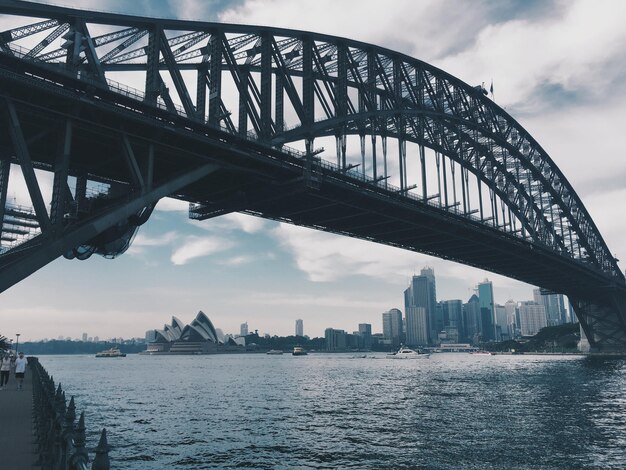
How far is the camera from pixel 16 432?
16719 mm

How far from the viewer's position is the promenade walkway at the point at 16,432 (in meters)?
13.2

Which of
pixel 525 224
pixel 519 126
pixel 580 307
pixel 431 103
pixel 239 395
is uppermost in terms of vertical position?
pixel 519 126

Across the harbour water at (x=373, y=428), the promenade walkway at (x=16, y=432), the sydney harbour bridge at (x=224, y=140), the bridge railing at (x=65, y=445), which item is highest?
the sydney harbour bridge at (x=224, y=140)

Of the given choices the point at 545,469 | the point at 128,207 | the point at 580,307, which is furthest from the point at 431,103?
the point at 580,307

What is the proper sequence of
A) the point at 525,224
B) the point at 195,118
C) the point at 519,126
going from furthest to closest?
the point at 519,126, the point at 525,224, the point at 195,118

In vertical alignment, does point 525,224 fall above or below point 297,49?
below

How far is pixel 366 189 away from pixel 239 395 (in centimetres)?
2390

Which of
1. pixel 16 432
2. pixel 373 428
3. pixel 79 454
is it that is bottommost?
pixel 373 428

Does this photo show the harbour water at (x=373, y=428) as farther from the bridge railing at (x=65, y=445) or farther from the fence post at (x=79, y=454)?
the fence post at (x=79, y=454)

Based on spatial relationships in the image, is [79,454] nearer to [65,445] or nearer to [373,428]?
[65,445]

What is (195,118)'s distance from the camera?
32.8 metres

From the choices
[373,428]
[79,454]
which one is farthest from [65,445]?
[373,428]

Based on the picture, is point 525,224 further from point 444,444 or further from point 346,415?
point 444,444

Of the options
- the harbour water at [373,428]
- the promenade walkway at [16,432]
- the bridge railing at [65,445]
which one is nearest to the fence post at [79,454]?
the bridge railing at [65,445]
